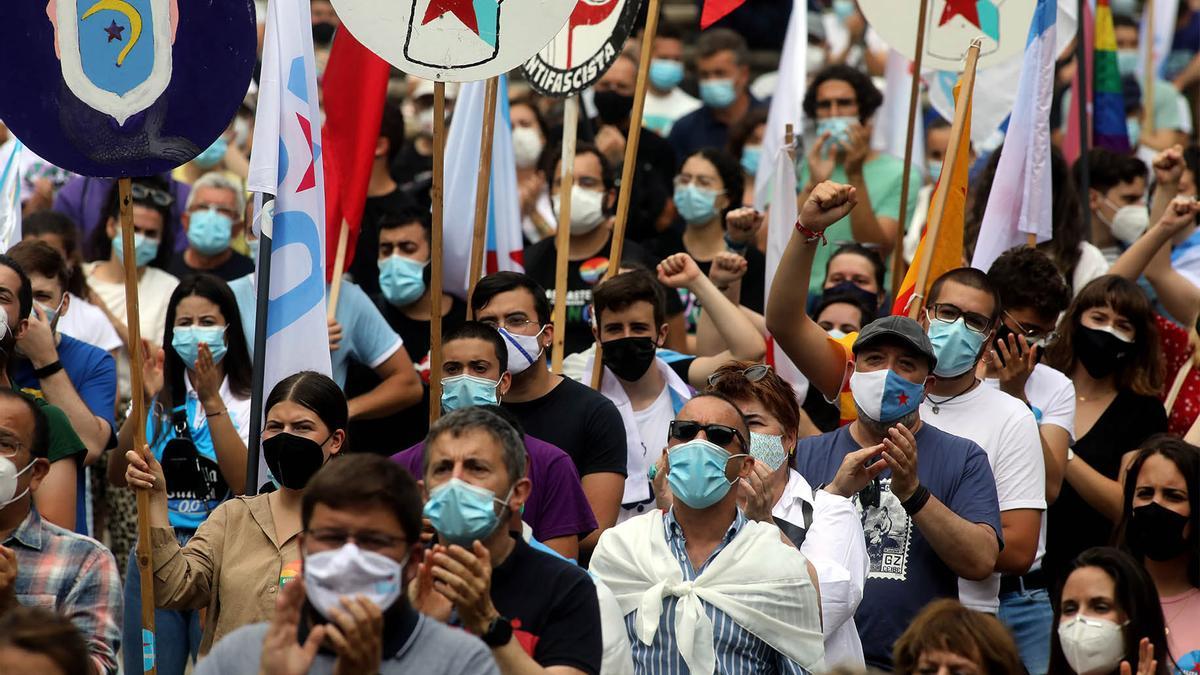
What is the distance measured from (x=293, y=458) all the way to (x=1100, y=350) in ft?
11.2

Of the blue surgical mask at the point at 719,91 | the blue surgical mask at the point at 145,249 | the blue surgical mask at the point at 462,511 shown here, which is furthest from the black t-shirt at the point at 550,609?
the blue surgical mask at the point at 719,91

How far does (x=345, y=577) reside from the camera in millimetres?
4391

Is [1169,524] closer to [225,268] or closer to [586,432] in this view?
[586,432]

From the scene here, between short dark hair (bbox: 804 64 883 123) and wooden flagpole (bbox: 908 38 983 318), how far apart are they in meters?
2.17

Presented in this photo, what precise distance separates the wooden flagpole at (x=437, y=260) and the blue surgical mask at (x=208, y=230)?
298 centimetres

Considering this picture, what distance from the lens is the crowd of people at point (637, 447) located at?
499 cm

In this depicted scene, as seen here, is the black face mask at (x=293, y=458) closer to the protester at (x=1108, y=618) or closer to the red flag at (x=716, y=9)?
the protester at (x=1108, y=618)

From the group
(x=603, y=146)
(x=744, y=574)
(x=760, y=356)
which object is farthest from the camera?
(x=603, y=146)

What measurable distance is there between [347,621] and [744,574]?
5.26 ft

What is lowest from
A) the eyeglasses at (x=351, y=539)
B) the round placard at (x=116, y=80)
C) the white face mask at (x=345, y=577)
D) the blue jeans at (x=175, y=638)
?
the blue jeans at (x=175, y=638)

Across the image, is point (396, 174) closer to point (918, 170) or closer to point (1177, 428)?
point (918, 170)

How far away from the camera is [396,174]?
Answer: 39.5ft

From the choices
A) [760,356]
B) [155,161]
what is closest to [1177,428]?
[760,356]

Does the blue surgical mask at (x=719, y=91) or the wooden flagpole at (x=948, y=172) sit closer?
the wooden flagpole at (x=948, y=172)
